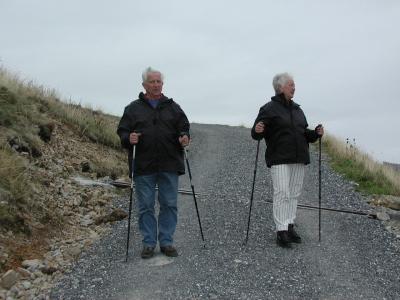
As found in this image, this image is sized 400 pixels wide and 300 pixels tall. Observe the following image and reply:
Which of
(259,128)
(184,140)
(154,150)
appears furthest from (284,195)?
(154,150)

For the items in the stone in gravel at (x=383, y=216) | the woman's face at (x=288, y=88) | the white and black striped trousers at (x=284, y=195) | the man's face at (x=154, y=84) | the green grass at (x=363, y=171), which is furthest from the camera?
the green grass at (x=363, y=171)

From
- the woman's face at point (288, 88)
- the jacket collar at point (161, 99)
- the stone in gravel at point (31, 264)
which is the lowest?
the stone in gravel at point (31, 264)

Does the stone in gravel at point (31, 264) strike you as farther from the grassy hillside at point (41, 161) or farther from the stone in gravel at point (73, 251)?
the stone in gravel at point (73, 251)

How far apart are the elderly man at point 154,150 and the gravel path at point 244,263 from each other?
39 centimetres

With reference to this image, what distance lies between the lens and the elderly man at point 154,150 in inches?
272

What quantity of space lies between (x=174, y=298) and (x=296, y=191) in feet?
8.78

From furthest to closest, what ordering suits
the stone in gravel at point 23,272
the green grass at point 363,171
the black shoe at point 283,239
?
the green grass at point 363,171 → the black shoe at point 283,239 → the stone in gravel at point 23,272

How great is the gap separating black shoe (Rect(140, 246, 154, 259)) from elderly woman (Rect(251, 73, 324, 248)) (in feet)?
5.67

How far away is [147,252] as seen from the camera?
689 cm

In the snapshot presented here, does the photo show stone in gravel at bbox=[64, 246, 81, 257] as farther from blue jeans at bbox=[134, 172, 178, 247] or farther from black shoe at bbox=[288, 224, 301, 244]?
black shoe at bbox=[288, 224, 301, 244]

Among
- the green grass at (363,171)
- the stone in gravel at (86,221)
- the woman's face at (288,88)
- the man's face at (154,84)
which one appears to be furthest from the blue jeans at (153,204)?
the green grass at (363,171)

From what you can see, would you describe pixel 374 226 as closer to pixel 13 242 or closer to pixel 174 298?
pixel 174 298

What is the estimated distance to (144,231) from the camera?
699 cm

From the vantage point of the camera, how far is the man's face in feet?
22.5
